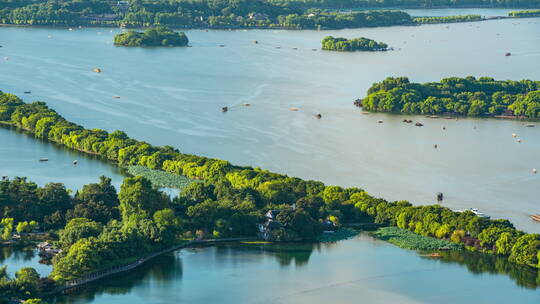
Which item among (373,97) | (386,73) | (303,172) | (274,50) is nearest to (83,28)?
(274,50)

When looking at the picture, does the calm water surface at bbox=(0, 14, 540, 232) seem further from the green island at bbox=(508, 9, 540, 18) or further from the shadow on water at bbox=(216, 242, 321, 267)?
the green island at bbox=(508, 9, 540, 18)

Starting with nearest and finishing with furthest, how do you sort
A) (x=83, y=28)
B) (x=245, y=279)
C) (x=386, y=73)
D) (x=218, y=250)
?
(x=245, y=279)
(x=218, y=250)
(x=386, y=73)
(x=83, y=28)

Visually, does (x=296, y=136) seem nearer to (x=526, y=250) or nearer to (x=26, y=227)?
(x=26, y=227)

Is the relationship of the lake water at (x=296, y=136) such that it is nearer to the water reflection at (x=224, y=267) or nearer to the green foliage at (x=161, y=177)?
the water reflection at (x=224, y=267)

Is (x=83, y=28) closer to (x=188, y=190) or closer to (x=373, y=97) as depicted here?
(x=373, y=97)

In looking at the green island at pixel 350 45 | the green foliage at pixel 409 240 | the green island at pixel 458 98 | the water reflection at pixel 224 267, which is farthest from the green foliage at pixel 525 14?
the water reflection at pixel 224 267

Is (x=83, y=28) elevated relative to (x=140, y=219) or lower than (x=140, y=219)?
elevated
